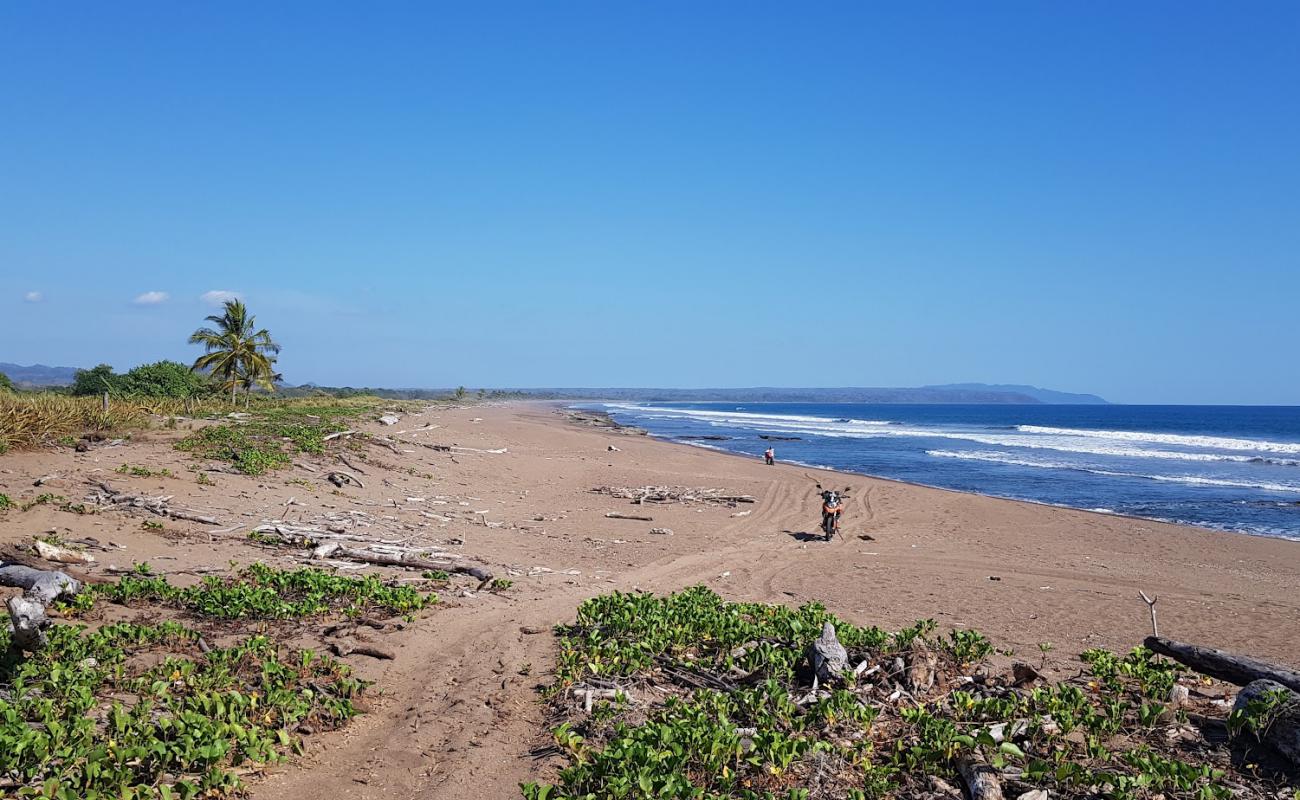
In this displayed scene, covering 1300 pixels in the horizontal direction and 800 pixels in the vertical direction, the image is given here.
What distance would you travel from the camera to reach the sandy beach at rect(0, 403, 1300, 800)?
5.52 meters

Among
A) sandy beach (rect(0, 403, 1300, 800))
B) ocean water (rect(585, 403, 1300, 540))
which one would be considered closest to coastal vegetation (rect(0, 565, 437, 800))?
sandy beach (rect(0, 403, 1300, 800))

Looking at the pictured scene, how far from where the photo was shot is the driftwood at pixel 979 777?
4.51 m

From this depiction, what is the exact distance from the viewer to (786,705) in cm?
557

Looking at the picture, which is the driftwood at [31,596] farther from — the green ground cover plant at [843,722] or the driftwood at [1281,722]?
the driftwood at [1281,722]

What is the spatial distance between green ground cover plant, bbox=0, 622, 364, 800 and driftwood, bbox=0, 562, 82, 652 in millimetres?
169

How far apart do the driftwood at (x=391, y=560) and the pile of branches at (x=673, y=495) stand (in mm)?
9251

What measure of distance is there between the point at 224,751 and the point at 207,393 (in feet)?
139

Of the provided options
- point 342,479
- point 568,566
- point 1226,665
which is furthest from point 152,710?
point 342,479

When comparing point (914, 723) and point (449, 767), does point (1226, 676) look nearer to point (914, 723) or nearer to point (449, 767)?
point (914, 723)

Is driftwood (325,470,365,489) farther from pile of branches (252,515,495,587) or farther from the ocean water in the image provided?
the ocean water

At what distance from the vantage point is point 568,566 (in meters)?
12.1

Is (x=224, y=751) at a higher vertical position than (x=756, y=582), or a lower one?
higher

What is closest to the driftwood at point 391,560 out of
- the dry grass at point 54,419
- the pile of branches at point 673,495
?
the dry grass at point 54,419

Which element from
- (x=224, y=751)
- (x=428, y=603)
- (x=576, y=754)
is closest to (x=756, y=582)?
(x=428, y=603)
